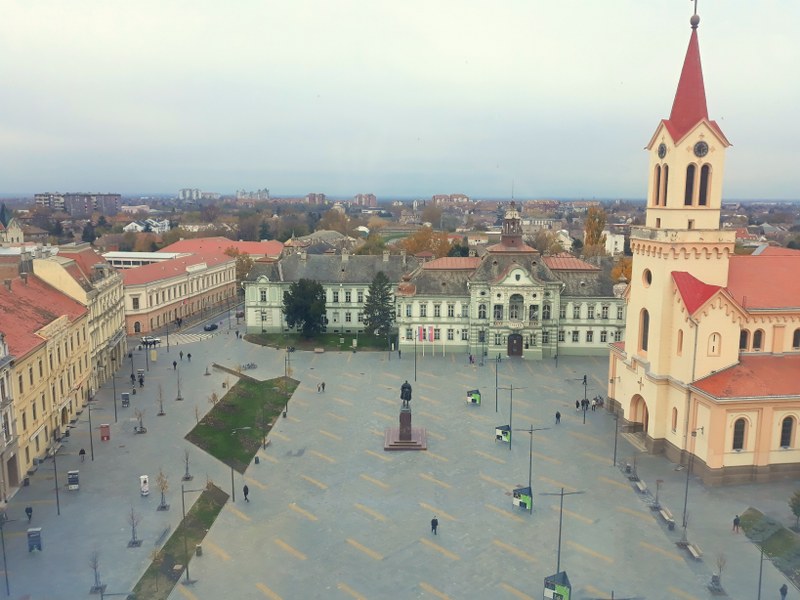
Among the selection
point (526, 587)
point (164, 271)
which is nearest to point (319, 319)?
point (164, 271)

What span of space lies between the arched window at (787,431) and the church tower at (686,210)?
6153 millimetres

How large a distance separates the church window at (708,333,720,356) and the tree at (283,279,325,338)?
146ft

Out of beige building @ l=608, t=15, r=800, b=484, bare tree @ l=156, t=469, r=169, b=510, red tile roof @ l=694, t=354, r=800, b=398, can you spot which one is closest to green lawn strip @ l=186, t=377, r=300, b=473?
bare tree @ l=156, t=469, r=169, b=510

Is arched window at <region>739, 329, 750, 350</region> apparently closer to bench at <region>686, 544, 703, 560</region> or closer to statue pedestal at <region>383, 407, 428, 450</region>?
Result: bench at <region>686, 544, 703, 560</region>

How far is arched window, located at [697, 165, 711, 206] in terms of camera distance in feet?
139

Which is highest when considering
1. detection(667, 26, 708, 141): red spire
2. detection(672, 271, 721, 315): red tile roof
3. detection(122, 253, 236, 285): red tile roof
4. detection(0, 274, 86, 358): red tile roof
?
detection(667, 26, 708, 141): red spire

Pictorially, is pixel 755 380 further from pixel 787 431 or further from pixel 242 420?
pixel 242 420

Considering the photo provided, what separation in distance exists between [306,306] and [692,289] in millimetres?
44540

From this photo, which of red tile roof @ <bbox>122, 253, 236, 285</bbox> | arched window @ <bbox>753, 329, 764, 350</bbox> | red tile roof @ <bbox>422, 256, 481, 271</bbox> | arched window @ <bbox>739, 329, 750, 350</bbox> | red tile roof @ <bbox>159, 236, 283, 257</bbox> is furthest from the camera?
red tile roof @ <bbox>159, 236, 283, 257</bbox>

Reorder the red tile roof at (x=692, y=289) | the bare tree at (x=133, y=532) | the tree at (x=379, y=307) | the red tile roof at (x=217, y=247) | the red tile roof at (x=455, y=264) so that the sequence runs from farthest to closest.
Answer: the red tile roof at (x=217, y=247) < the tree at (x=379, y=307) < the red tile roof at (x=455, y=264) < the red tile roof at (x=692, y=289) < the bare tree at (x=133, y=532)

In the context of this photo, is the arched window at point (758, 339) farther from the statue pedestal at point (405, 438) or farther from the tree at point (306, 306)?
the tree at point (306, 306)

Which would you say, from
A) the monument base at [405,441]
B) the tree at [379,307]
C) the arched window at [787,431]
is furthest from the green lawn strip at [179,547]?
the tree at [379,307]

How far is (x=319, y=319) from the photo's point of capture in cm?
7569

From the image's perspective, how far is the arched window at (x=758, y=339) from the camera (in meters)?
43.3
